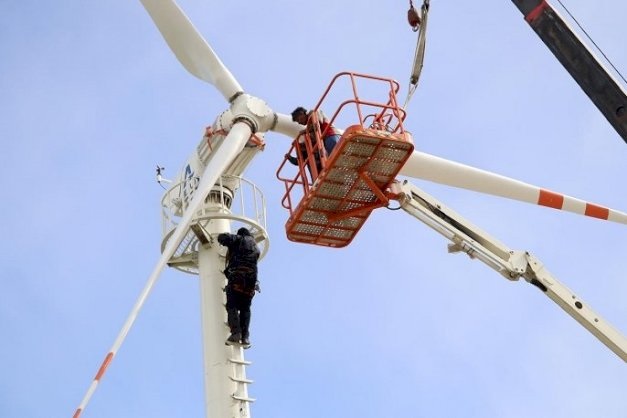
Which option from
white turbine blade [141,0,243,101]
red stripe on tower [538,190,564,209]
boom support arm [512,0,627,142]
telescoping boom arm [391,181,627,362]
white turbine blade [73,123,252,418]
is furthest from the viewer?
white turbine blade [141,0,243,101]

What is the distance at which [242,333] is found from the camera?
23234mm

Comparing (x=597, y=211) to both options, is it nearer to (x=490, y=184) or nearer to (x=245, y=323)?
(x=490, y=184)

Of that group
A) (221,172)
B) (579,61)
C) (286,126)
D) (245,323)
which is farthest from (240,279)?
(579,61)

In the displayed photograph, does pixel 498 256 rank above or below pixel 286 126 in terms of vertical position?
below

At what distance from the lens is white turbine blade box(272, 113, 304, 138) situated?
85.0 feet

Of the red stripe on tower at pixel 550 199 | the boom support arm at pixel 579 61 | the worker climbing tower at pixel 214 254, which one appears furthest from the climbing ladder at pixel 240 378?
the boom support arm at pixel 579 61

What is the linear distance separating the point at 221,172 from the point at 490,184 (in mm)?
6541

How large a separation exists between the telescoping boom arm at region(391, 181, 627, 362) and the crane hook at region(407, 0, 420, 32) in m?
3.69

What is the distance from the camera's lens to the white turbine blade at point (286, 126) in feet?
85.0

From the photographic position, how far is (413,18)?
24156mm

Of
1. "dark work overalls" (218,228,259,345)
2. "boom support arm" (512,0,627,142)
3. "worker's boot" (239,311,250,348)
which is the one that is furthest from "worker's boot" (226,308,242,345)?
"boom support arm" (512,0,627,142)

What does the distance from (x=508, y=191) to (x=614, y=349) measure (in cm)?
488

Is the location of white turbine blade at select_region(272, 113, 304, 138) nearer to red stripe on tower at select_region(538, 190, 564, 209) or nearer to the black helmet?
the black helmet

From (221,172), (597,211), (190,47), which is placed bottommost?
(597,211)
